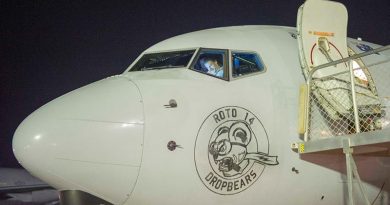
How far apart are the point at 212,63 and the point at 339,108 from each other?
6.61ft

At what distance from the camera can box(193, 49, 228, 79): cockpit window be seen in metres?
6.64

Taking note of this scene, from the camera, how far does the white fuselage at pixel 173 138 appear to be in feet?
18.1

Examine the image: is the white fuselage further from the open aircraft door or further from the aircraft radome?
the open aircraft door

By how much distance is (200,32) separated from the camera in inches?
297

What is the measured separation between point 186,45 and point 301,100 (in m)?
1.92

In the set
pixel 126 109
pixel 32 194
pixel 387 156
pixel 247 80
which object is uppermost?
pixel 247 80

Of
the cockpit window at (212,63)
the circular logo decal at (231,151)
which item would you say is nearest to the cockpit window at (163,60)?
the cockpit window at (212,63)

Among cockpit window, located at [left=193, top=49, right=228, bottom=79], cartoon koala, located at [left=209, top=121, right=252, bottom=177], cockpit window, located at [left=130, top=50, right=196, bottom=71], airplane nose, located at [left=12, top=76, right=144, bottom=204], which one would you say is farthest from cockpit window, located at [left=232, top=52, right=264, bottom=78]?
airplane nose, located at [left=12, top=76, right=144, bottom=204]

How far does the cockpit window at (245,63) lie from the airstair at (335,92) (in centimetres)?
76

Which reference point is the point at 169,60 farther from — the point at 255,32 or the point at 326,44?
the point at 326,44

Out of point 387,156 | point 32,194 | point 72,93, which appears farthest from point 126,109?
point 32,194

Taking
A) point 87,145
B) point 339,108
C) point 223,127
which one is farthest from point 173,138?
point 339,108

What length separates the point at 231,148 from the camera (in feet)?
20.0

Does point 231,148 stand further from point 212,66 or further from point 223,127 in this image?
point 212,66
